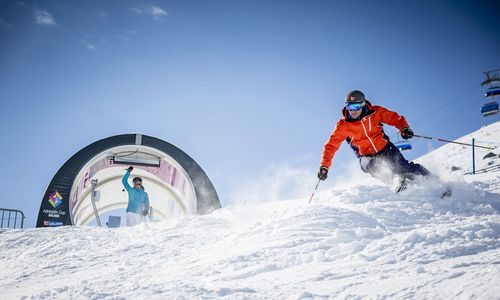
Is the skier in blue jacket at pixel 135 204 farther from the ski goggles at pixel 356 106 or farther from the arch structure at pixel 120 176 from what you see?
the ski goggles at pixel 356 106

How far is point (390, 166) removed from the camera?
420 centimetres

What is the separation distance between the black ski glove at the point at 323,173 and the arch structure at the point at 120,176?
3.97 meters

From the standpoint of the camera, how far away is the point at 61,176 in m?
7.00

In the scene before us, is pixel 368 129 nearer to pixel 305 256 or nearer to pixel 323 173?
pixel 323 173

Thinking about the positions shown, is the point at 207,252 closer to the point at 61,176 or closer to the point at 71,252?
the point at 71,252

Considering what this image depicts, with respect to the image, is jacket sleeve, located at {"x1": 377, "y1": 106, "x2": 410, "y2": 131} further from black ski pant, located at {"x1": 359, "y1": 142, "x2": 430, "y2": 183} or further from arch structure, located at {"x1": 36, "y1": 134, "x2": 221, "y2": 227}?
arch structure, located at {"x1": 36, "y1": 134, "x2": 221, "y2": 227}

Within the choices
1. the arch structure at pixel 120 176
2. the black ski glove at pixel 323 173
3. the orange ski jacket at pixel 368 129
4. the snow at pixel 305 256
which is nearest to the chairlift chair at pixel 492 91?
the orange ski jacket at pixel 368 129

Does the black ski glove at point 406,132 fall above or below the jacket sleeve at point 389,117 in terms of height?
below

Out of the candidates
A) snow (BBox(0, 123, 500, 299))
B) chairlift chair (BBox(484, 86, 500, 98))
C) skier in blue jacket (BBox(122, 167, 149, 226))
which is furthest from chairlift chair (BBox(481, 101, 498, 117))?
skier in blue jacket (BBox(122, 167, 149, 226))

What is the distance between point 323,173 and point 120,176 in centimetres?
756

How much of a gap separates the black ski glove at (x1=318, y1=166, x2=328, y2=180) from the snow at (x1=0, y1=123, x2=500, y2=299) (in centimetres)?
50

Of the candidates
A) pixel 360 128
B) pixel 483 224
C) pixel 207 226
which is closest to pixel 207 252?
pixel 207 226

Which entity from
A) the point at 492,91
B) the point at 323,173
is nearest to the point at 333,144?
the point at 323,173

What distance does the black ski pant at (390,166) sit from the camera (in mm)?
3953
